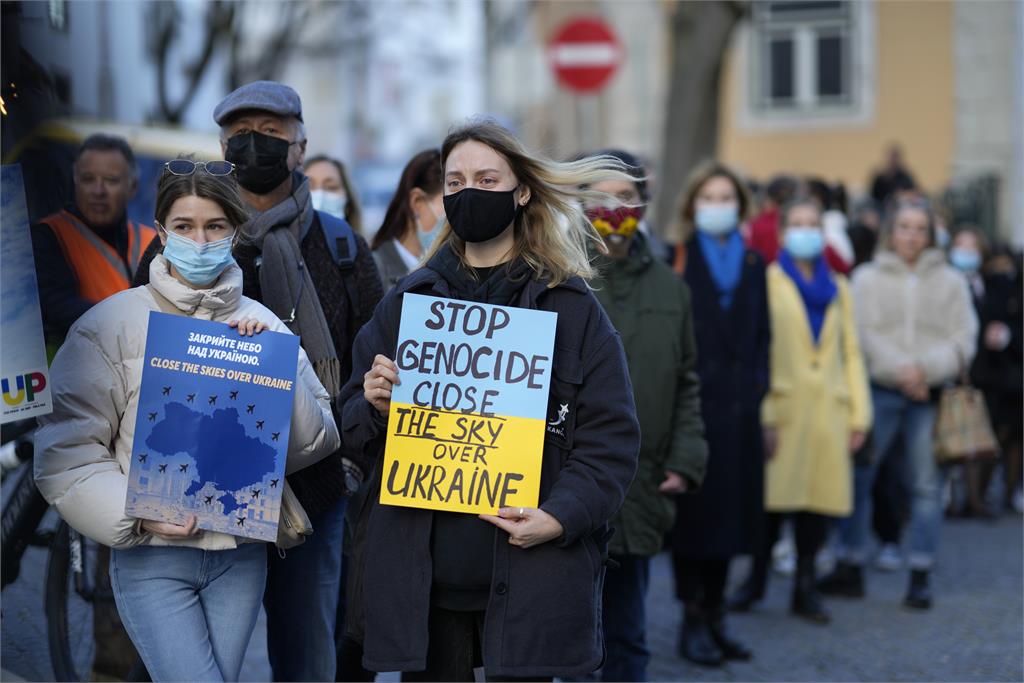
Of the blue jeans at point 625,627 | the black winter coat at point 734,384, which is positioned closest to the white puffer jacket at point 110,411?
the blue jeans at point 625,627

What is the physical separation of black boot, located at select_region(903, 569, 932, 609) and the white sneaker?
113cm

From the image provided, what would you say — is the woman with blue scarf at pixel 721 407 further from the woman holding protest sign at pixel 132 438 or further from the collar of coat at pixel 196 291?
the collar of coat at pixel 196 291

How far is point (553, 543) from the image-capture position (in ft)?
12.7

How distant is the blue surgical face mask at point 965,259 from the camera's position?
1123 cm

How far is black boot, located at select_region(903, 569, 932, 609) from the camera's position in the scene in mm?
8195

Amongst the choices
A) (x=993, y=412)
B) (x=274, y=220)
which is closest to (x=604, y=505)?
(x=274, y=220)

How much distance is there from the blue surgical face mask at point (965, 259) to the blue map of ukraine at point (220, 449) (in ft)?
26.8

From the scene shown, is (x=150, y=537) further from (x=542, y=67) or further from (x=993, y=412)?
(x=542, y=67)

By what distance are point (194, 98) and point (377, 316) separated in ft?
72.9

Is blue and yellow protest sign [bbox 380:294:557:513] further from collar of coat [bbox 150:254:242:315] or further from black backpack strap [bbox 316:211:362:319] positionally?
black backpack strap [bbox 316:211:362:319]

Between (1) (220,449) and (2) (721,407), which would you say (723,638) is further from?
(1) (220,449)

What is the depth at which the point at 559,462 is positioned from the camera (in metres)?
3.97

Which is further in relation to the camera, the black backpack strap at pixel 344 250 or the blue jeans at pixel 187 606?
the black backpack strap at pixel 344 250

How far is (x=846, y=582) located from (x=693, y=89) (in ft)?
27.6
